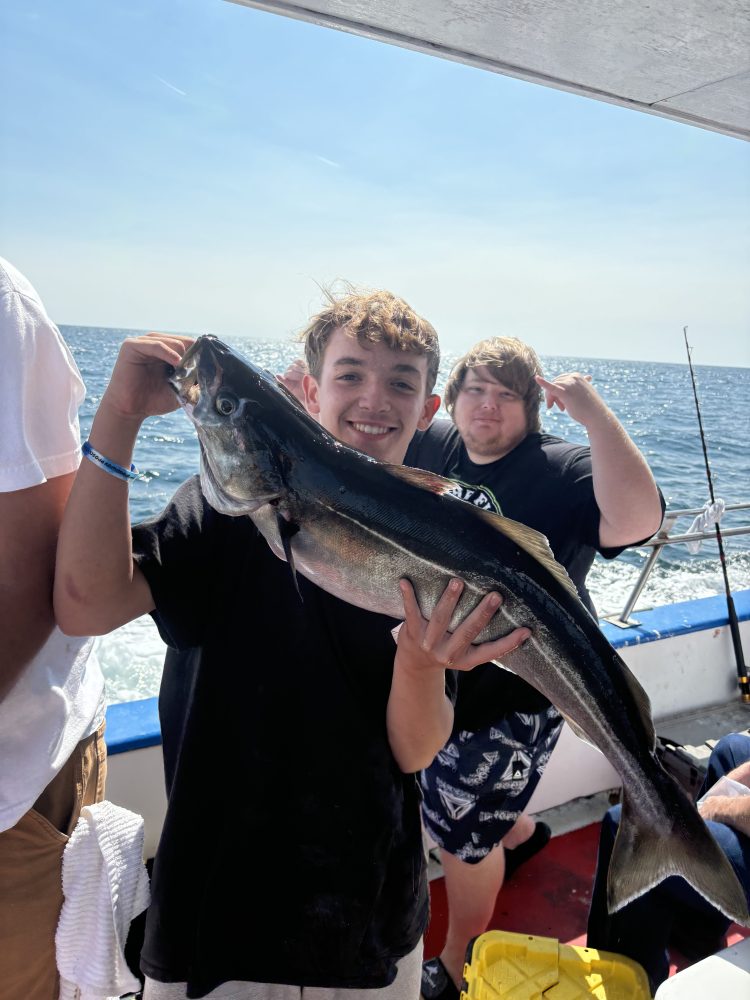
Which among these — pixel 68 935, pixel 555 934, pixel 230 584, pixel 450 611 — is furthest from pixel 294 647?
pixel 555 934

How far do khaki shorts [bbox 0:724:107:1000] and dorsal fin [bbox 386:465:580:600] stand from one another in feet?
3.69

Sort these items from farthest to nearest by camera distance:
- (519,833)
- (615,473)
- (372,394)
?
(519,833) → (615,473) → (372,394)

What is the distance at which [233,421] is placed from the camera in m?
1.52

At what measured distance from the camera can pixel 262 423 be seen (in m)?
1.53

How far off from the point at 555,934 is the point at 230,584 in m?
2.63

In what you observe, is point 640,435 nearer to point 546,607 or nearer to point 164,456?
point 164,456

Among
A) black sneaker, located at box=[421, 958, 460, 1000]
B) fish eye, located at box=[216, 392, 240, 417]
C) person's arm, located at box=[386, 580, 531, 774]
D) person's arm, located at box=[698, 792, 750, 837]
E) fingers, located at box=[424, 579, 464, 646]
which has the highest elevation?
fish eye, located at box=[216, 392, 240, 417]

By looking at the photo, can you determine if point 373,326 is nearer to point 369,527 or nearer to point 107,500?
point 369,527

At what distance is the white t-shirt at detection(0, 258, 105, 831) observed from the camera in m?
1.41

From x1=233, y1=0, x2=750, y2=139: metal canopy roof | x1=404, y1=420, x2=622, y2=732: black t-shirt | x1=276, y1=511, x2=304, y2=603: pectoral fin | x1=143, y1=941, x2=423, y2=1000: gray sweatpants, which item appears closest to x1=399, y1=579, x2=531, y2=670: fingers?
x1=276, y1=511, x2=304, y2=603: pectoral fin

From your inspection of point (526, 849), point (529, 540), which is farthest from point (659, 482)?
point (529, 540)

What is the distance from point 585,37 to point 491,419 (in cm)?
157

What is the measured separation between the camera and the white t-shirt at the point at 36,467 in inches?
55.5

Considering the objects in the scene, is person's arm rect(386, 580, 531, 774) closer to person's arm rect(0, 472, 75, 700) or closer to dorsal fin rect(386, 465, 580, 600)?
dorsal fin rect(386, 465, 580, 600)
